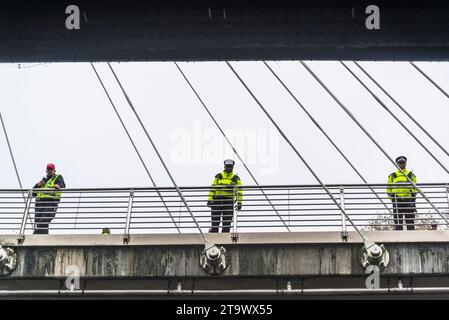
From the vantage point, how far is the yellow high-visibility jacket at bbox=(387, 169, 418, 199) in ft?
49.0

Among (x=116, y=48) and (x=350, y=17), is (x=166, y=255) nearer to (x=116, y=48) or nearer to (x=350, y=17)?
(x=116, y=48)

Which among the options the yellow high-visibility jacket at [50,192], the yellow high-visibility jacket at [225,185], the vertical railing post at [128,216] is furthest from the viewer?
the yellow high-visibility jacket at [50,192]

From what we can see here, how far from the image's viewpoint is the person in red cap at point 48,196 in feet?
50.5

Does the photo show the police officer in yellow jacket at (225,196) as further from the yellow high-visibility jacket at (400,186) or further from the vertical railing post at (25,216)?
the vertical railing post at (25,216)

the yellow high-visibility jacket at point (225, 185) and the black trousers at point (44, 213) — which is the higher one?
the yellow high-visibility jacket at point (225, 185)

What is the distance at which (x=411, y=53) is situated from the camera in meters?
14.6

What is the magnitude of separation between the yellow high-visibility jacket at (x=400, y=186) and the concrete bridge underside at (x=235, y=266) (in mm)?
1363

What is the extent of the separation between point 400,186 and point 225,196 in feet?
11.1

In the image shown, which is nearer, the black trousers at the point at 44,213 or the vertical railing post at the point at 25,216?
the vertical railing post at the point at 25,216

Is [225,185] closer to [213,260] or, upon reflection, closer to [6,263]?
[213,260]

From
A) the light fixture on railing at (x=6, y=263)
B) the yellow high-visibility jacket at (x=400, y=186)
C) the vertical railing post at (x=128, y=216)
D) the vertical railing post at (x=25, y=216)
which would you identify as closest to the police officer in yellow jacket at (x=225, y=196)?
the vertical railing post at (x=128, y=216)

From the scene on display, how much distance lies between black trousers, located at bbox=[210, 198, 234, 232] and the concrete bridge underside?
2.13ft

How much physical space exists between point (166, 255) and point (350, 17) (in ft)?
17.4

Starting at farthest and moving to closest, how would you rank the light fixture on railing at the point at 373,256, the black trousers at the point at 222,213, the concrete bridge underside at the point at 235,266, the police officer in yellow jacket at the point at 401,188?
the police officer in yellow jacket at the point at 401,188, the black trousers at the point at 222,213, the concrete bridge underside at the point at 235,266, the light fixture on railing at the point at 373,256
